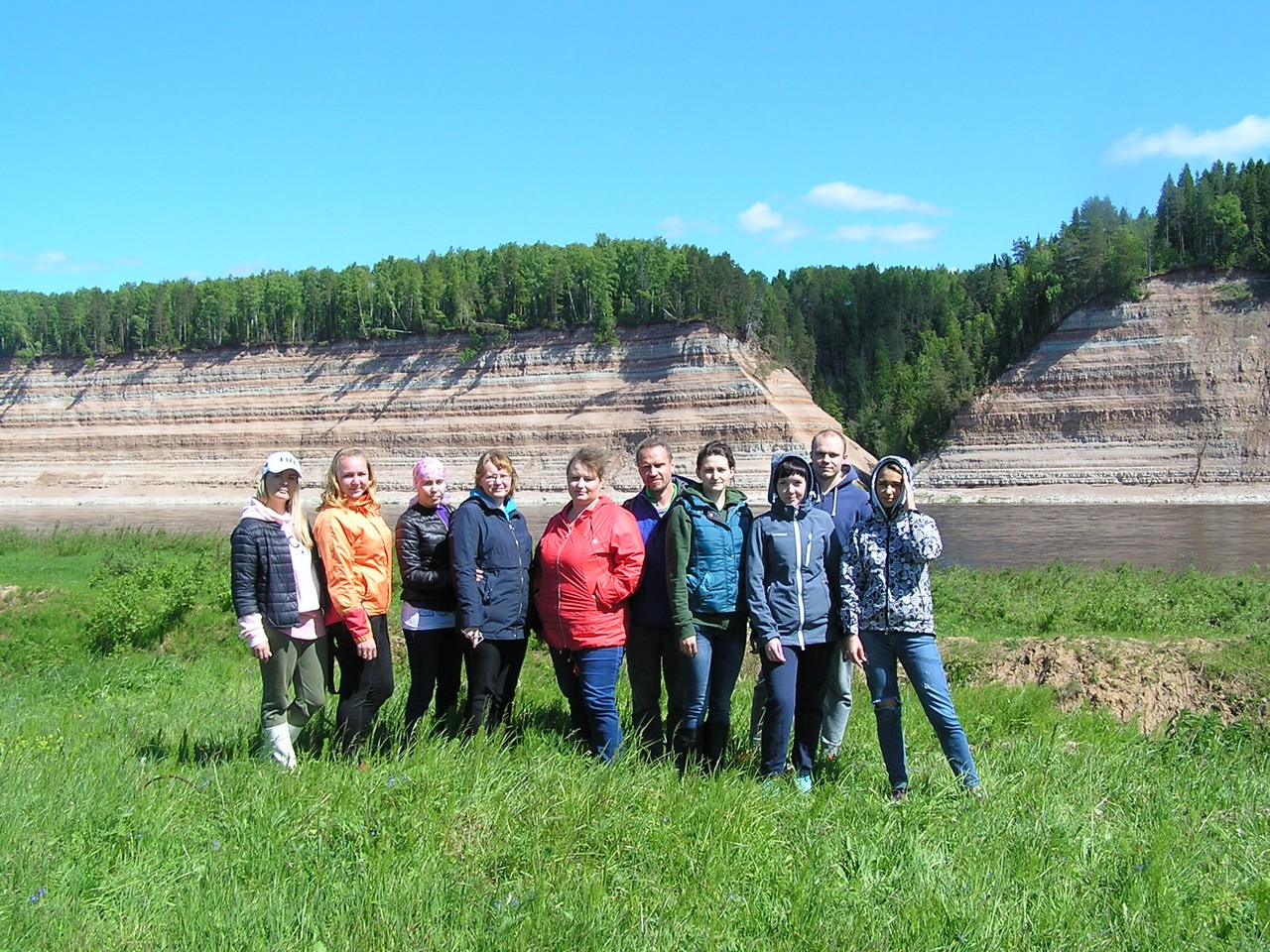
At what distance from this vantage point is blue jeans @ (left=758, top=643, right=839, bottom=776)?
5848mm

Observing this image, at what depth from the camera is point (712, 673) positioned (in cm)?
622

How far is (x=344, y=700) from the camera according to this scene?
6.14 metres

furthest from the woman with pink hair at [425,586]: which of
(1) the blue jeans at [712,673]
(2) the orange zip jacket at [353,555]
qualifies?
(1) the blue jeans at [712,673]

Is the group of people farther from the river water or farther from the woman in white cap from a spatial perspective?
the river water

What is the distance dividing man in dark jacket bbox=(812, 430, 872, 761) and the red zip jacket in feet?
4.05

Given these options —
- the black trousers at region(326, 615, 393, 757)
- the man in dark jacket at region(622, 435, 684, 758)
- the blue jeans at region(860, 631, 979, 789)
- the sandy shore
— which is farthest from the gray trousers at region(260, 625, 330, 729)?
the sandy shore

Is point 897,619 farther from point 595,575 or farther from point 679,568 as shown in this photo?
point 595,575

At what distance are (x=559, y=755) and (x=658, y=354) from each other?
61.2 meters

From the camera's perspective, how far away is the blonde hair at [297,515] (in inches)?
240

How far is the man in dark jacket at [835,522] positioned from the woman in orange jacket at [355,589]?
276 centimetres

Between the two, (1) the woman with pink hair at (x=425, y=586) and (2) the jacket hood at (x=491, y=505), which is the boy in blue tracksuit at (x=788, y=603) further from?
(1) the woman with pink hair at (x=425, y=586)

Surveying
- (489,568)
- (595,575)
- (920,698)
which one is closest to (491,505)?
(489,568)

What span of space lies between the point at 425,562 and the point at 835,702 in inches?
110

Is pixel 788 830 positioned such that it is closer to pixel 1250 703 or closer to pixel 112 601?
pixel 1250 703
